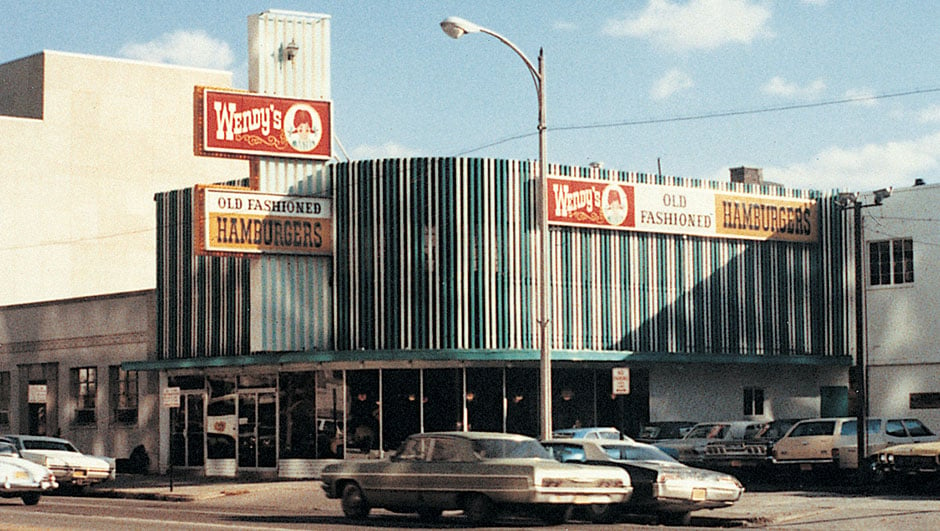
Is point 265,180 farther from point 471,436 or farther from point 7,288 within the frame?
point 7,288

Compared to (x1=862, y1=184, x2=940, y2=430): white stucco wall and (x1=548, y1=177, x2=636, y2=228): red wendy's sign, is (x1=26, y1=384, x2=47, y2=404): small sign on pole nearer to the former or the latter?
(x1=548, y1=177, x2=636, y2=228): red wendy's sign

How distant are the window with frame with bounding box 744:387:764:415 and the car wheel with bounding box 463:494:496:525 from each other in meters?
21.9

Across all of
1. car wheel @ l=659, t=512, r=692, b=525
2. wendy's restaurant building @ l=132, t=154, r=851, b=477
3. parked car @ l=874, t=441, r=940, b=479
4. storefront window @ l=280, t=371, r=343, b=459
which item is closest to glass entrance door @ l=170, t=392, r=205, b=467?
wendy's restaurant building @ l=132, t=154, r=851, b=477

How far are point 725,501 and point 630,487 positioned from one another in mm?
1967

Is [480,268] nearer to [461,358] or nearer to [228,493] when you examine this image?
[461,358]

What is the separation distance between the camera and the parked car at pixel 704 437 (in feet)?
120

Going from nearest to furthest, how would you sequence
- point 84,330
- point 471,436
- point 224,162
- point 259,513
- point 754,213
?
point 471,436 → point 259,513 → point 754,213 → point 84,330 → point 224,162

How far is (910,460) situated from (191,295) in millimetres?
20731

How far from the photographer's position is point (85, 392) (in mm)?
47094

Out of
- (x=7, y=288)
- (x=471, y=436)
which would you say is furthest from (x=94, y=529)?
(x=7, y=288)

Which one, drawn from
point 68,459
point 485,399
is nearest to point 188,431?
point 68,459

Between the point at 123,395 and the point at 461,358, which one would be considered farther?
the point at 123,395

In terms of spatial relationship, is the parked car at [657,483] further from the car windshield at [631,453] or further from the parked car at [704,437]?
the parked car at [704,437]

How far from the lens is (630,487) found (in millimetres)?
23859
